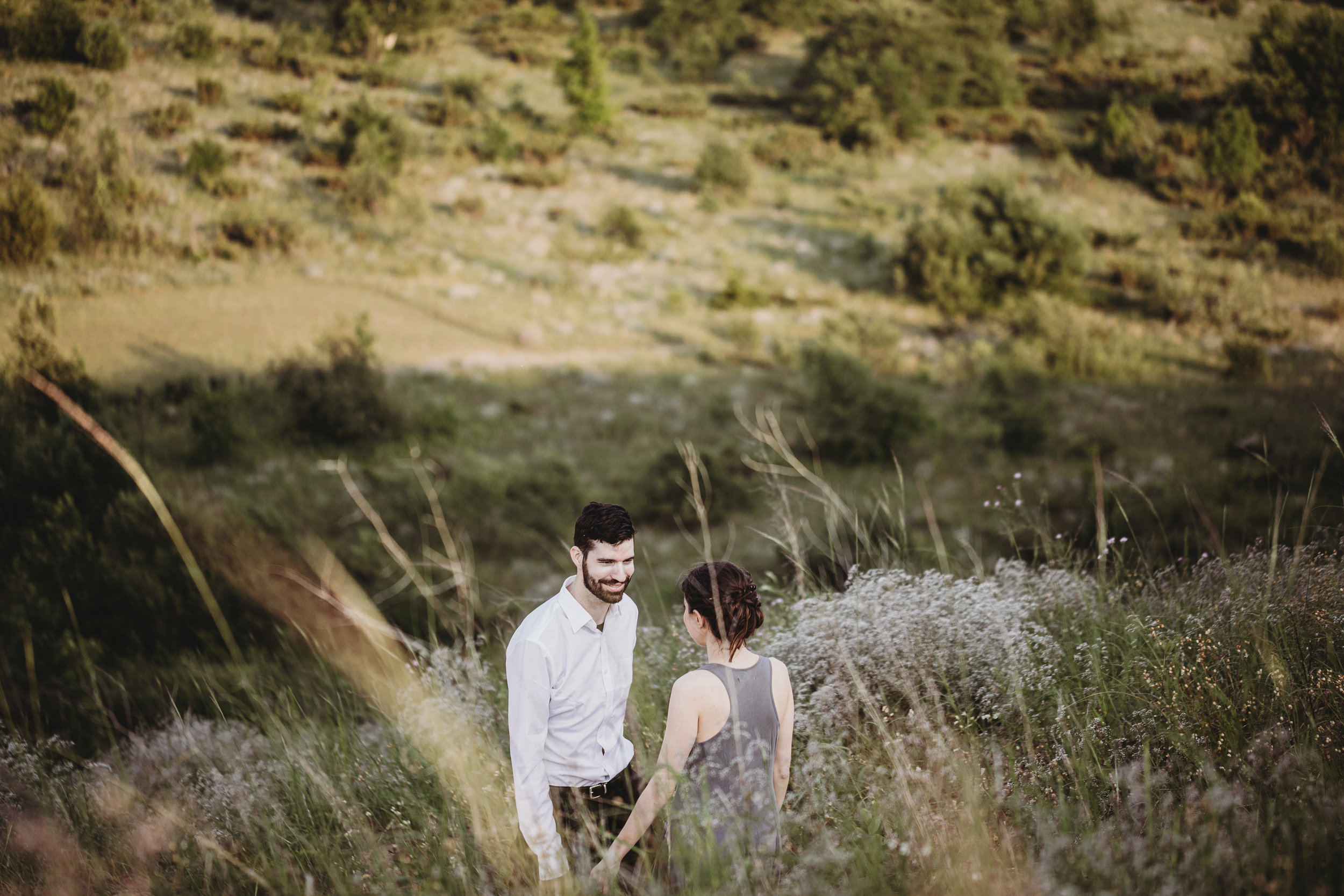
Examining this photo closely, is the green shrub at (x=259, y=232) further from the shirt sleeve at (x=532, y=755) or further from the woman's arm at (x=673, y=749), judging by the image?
the woman's arm at (x=673, y=749)

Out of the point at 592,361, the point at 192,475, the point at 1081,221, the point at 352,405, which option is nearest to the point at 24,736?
the point at 192,475

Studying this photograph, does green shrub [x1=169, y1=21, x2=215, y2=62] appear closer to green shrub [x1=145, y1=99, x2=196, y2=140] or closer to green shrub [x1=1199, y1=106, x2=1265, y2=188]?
green shrub [x1=145, y1=99, x2=196, y2=140]

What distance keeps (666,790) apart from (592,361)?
517 inches

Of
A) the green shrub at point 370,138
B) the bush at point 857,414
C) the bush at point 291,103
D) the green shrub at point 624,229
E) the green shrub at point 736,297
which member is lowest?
the bush at point 857,414

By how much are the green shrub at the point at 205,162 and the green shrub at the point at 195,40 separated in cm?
163

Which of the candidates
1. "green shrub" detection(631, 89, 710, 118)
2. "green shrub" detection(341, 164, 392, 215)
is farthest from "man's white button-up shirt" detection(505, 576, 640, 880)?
"green shrub" detection(631, 89, 710, 118)

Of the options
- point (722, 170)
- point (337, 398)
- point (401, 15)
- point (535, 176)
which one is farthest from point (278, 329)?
point (722, 170)

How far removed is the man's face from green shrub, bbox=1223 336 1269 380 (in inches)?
603

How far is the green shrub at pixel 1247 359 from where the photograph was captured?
12.9 metres

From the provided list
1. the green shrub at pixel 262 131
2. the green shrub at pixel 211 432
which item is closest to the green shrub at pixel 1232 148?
the green shrub at pixel 262 131

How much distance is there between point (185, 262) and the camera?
11.8m

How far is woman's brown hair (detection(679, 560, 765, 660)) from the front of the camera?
1.99 m

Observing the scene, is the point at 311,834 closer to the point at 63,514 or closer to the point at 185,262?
the point at 63,514

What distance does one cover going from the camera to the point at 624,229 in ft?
56.9
